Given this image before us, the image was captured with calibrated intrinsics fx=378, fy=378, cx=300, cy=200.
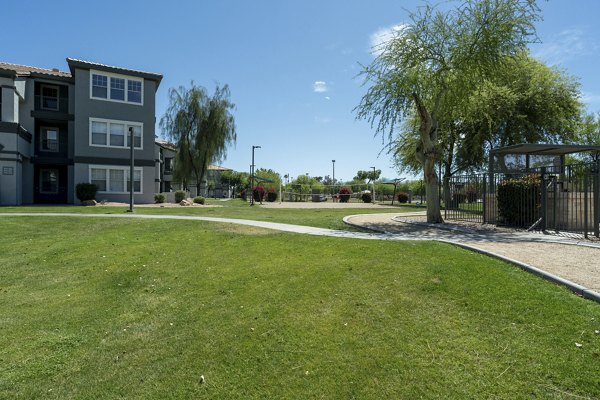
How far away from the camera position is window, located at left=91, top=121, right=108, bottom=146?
26.0 metres

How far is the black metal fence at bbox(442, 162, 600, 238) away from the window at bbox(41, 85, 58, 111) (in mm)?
27933

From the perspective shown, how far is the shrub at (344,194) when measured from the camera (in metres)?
42.4

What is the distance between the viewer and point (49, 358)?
13.7ft

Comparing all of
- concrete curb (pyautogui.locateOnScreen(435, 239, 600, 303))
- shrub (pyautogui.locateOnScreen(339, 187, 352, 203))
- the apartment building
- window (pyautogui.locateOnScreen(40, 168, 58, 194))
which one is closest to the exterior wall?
the apartment building

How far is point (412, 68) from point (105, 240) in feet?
37.9

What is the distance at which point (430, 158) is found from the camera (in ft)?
46.1

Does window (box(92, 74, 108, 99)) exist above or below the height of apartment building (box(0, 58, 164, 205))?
above

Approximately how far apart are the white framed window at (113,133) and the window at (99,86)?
67.6 inches

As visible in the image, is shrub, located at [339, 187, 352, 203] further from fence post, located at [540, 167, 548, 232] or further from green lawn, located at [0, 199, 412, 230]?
fence post, located at [540, 167, 548, 232]

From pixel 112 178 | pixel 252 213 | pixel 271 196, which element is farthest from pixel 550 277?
pixel 271 196

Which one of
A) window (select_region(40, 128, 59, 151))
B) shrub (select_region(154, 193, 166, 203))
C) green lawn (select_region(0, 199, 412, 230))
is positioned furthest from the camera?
shrub (select_region(154, 193, 166, 203))

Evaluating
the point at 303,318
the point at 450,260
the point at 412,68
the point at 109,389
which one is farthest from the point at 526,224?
the point at 109,389

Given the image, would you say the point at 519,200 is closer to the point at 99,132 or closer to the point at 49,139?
the point at 99,132

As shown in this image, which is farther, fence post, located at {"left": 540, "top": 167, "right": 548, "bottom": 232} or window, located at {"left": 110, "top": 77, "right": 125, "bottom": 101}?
window, located at {"left": 110, "top": 77, "right": 125, "bottom": 101}
